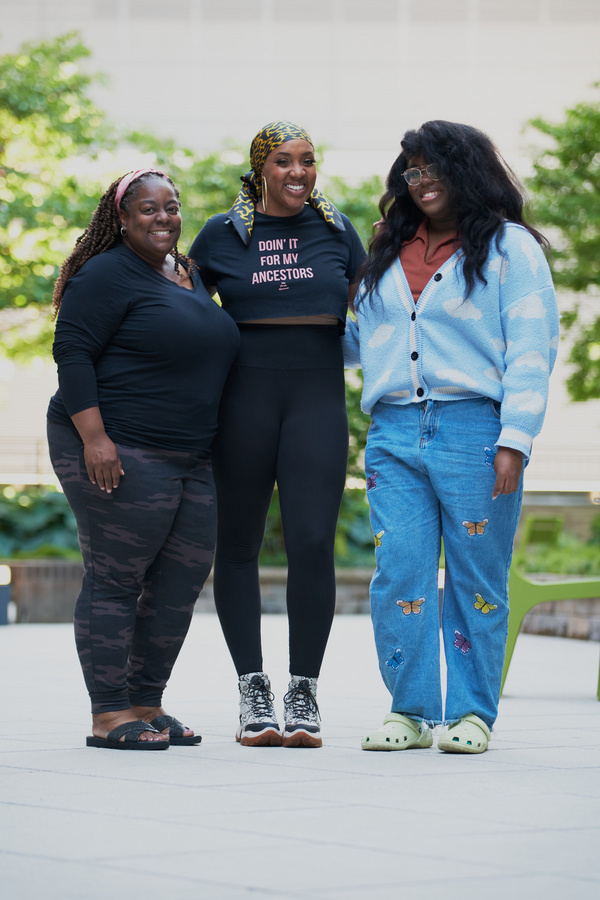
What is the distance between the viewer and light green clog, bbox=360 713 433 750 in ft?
12.5

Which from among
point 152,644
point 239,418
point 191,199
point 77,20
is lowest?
point 152,644

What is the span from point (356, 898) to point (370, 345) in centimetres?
223

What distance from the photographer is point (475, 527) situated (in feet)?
12.5

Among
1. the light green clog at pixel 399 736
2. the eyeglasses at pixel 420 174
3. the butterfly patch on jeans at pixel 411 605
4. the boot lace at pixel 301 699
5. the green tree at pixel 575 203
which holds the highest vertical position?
the green tree at pixel 575 203

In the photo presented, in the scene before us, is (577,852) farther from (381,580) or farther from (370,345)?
(370,345)

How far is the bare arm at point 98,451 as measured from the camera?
3.78 m

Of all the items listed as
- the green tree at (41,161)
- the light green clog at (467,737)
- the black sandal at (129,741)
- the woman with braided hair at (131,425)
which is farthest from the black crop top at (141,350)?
the green tree at (41,161)

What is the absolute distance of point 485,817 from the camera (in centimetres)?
275

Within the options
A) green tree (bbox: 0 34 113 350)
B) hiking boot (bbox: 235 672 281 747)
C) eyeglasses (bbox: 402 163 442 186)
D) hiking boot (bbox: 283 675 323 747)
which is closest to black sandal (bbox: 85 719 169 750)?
hiking boot (bbox: 235 672 281 747)

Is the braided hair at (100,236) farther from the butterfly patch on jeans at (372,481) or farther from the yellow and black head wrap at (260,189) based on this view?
the butterfly patch on jeans at (372,481)

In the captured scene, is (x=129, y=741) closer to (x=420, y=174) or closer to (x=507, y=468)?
(x=507, y=468)

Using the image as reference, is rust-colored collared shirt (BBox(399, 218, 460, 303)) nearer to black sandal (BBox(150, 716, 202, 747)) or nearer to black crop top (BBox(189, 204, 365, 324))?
black crop top (BBox(189, 204, 365, 324))

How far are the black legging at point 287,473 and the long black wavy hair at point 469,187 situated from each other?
36 cm

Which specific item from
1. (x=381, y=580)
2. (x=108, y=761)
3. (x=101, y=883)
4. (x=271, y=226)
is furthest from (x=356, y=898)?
(x=271, y=226)
